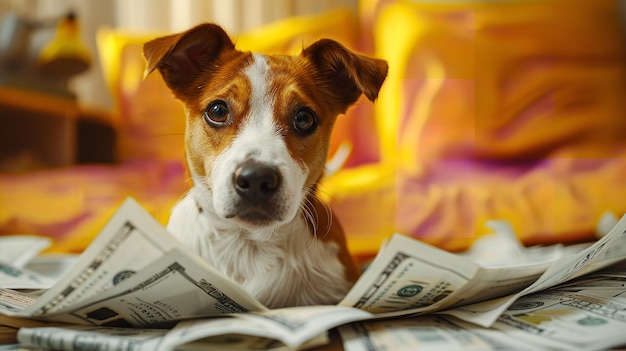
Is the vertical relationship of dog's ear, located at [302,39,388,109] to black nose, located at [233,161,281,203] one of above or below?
above

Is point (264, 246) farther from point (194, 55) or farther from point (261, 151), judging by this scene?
point (194, 55)

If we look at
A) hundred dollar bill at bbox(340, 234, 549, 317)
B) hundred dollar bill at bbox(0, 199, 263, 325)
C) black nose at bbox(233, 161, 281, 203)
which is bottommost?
hundred dollar bill at bbox(340, 234, 549, 317)

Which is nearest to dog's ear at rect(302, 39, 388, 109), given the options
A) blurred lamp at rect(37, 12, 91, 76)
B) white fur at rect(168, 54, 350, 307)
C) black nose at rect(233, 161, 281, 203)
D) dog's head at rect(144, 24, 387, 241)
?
dog's head at rect(144, 24, 387, 241)

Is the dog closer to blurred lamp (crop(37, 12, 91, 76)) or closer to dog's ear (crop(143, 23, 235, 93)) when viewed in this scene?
dog's ear (crop(143, 23, 235, 93))

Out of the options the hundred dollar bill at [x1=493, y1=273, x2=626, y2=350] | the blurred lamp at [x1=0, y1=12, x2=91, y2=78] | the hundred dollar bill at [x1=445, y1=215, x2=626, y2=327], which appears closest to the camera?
the hundred dollar bill at [x1=493, y1=273, x2=626, y2=350]

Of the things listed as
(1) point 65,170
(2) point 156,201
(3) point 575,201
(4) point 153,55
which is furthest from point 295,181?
(1) point 65,170

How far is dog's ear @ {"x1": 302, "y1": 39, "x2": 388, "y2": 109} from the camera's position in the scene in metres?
0.91

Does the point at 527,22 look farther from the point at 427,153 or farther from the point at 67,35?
the point at 67,35

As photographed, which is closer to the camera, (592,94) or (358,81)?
(358,81)

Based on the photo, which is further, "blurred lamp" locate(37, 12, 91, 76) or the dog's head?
"blurred lamp" locate(37, 12, 91, 76)

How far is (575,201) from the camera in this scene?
5.08 feet

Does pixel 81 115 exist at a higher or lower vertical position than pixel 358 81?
lower

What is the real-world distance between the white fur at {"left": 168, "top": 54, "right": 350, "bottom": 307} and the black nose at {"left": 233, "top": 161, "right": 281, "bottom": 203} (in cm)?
7

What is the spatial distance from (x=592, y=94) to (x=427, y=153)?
0.58 meters
